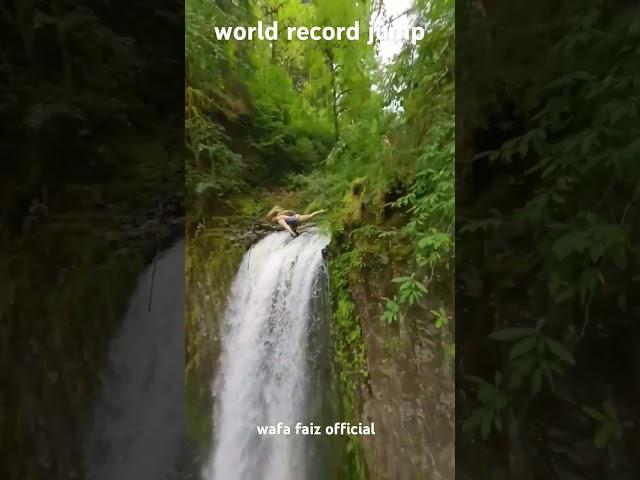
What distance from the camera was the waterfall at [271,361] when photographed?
36.3 inches

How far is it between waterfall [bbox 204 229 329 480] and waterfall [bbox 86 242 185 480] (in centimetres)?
8

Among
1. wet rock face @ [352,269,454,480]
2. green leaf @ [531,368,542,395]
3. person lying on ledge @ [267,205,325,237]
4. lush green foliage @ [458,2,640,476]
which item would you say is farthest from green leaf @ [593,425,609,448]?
person lying on ledge @ [267,205,325,237]

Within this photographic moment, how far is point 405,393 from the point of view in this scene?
3.01 feet

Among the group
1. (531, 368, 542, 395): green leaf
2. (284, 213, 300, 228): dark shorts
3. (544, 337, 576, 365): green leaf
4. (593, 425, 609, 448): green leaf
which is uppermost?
(284, 213, 300, 228): dark shorts

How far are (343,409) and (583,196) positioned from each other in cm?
51

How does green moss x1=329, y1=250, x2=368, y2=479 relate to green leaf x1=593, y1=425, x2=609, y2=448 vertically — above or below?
above

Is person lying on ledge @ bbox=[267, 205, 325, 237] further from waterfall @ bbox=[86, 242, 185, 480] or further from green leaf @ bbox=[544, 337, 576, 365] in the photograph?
green leaf @ bbox=[544, 337, 576, 365]

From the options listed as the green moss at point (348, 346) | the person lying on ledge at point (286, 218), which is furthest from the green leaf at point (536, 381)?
the person lying on ledge at point (286, 218)

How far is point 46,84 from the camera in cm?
91

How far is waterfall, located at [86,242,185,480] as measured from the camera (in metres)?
0.92

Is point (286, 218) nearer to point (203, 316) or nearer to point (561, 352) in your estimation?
point (203, 316)

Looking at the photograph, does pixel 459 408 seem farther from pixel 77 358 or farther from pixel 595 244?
pixel 77 358

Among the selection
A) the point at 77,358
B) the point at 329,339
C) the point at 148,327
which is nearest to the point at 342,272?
the point at 329,339

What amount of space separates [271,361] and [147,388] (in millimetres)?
212
